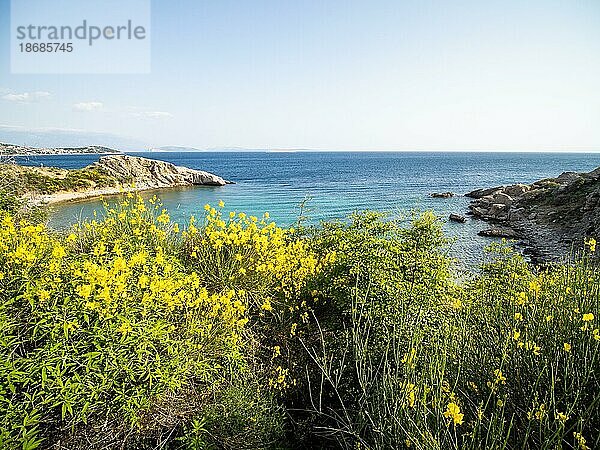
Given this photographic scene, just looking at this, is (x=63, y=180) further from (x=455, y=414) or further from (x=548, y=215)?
(x=455, y=414)

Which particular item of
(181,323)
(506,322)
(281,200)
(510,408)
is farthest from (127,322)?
(281,200)

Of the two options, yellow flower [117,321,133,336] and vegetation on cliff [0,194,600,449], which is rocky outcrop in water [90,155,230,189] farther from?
yellow flower [117,321,133,336]

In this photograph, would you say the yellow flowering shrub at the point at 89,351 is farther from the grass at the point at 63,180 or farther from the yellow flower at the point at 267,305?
the grass at the point at 63,180

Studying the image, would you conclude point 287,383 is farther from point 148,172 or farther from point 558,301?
point 148,172

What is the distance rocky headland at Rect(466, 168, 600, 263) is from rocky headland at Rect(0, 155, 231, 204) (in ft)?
57.9

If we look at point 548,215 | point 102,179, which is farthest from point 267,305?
point 102,179

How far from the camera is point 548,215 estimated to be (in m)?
22.4

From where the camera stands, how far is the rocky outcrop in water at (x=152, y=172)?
38.1 metres

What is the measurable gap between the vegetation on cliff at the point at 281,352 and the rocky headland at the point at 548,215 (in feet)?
44.0

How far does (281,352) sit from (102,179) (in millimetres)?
33056

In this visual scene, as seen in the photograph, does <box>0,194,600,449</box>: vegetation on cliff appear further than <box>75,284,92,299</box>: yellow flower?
No

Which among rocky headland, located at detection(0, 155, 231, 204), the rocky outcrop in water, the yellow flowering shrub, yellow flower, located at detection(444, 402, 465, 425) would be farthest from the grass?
yellow flower, located at detection(444, 402, 465, 425)

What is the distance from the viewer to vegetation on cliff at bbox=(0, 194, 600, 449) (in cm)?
242

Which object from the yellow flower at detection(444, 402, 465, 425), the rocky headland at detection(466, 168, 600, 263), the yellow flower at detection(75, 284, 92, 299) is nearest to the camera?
the yellow flower at detection(444, 402, 465, 425)
